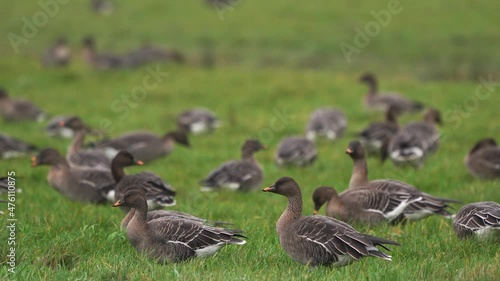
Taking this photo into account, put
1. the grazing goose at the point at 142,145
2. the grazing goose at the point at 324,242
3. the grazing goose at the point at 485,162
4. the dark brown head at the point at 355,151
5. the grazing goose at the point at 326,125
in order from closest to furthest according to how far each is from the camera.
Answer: the grazing goose at the point at 324,242
the dark brown head at the point at 355,151
the grazing goose at the point at 485,162
the grazing goose at the point at 142,145
the grazing goose at the point at 326,125

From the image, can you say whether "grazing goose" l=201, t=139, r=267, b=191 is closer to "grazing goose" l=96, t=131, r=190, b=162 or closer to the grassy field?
the grassy field

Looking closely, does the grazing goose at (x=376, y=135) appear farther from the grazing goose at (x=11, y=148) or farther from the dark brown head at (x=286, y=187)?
the dark brown head at (x=286, y=187)

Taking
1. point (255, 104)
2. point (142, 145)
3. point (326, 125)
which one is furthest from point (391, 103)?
point (142, 145)

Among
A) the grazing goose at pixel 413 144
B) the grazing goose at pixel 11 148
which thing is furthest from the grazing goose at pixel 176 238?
the grazing goose at pixel 11 148

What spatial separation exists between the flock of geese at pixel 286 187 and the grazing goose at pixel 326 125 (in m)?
0.03

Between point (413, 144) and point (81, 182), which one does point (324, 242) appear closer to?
point (81, 182)

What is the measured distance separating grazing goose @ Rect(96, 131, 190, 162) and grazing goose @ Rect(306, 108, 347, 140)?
3.58 meters

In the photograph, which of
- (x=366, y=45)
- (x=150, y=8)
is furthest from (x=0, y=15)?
(x=366, y=45)

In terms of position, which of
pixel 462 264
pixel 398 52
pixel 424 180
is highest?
pixel 462 264

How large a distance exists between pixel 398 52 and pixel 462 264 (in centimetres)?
2524

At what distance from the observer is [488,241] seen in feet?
27.1

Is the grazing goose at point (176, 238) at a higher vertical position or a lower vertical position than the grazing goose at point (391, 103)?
higher

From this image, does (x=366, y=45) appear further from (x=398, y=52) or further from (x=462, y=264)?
(x=462, y=264)

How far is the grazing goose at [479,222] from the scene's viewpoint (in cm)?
812
